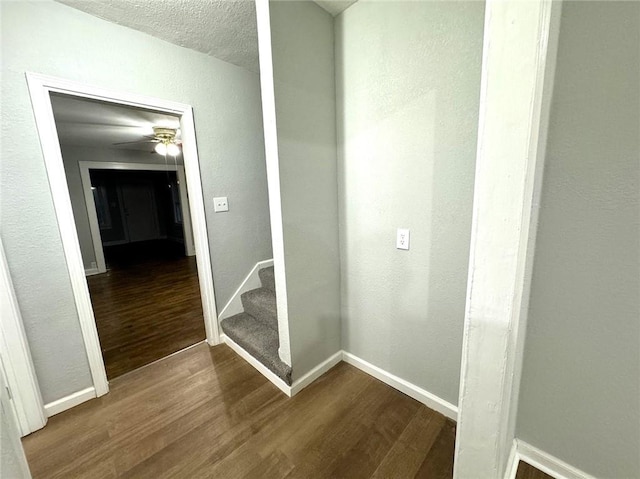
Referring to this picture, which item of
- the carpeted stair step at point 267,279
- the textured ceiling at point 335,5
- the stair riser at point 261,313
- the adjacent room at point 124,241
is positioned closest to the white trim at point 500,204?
the textured ceiling at point 335,5

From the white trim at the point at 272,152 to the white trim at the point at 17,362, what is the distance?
1.39 metres

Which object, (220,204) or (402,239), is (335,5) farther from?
(220,204)

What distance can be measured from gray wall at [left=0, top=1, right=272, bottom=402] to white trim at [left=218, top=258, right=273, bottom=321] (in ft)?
1.25

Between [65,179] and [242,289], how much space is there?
145 centimetres

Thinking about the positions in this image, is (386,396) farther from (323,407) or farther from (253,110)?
(253,110)

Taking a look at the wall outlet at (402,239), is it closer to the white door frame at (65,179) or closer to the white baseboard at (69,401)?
the white door frame at (65,179)

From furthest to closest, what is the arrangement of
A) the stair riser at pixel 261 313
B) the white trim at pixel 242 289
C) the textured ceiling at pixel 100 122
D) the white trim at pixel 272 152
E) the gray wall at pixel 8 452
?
1. the textured ceiling at pixel 100 122
2. the white trim at pixel 242 289
3. the stair riser at pixel 261 313
4. the white trim at pixel 272 152
5. the gray wall at pixel 8 452

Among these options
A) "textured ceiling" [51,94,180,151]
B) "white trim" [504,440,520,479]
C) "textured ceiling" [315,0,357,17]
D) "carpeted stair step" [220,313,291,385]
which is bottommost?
"white trim" [504,440,520,479]

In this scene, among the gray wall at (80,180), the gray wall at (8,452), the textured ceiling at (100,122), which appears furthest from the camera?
the gray wall at (80,180)

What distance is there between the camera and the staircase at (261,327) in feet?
5.89

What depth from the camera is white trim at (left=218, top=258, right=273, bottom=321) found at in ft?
7.64

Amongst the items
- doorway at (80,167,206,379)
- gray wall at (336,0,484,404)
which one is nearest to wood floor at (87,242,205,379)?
doorway at (80,167,206,379)

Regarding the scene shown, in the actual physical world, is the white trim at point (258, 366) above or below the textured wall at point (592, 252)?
below

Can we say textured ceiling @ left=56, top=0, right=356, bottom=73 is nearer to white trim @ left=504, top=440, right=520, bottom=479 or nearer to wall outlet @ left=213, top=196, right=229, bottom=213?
wall outlet @ left=213, top=196, right=229, bottom=213
